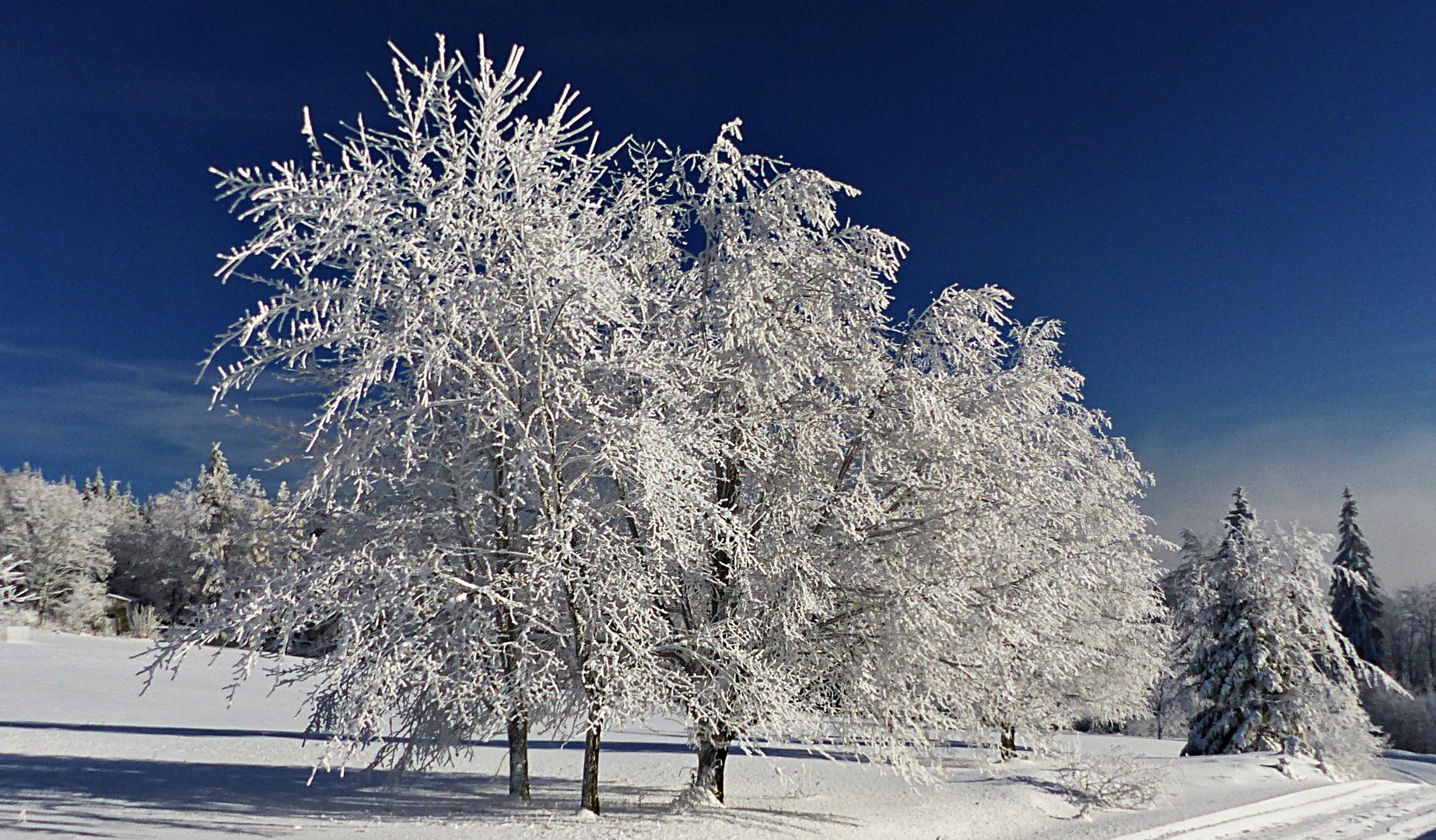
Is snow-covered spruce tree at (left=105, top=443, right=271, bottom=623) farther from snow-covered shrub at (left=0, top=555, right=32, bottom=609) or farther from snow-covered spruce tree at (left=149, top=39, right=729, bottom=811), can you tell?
snow-covered spruce tree at (left=149, top=39, right=729, bottom=811)

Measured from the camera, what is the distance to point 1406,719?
145 ft

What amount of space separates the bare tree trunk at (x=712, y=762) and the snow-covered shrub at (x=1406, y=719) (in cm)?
4560

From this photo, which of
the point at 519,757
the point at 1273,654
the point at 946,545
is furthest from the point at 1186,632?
the point at 519,757

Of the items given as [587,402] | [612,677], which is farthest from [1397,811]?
[587,402]

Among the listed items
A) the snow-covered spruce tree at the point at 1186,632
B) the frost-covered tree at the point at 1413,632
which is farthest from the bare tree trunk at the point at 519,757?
the frost-covered tree at the point at 1413,632

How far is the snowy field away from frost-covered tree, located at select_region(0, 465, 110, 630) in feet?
102

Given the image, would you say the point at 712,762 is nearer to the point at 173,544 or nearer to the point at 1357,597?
the point at 173,544

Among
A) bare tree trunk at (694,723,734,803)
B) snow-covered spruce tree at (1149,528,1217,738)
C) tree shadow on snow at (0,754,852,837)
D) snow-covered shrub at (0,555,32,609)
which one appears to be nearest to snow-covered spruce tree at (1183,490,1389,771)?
snow-covered spruce tree at (1149,528,1217,738)

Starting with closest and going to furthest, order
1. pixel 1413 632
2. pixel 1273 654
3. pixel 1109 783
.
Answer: pixel 1109 783 < pixel 1273 654 < pixel 1413 632

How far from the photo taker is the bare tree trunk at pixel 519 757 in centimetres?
1070

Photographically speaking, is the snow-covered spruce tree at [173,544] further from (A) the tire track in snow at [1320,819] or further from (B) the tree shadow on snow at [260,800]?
(A) the tire track in snow at [1320,819]

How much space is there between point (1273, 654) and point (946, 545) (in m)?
20.0

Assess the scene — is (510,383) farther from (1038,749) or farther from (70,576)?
(70,576)

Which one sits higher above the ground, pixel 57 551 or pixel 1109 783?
pixel 57 551
